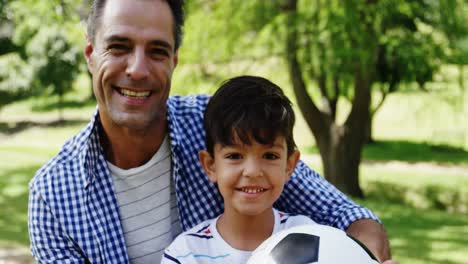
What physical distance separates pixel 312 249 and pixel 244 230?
0.46m

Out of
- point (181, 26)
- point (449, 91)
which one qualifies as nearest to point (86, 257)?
point (181, 26)

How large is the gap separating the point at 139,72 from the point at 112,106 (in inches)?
8.6

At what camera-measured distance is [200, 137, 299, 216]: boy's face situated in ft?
7.95

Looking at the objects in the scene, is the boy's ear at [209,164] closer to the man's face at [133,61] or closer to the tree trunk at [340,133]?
the man's face at [133,61]

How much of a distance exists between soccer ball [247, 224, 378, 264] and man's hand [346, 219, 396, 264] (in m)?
0.43

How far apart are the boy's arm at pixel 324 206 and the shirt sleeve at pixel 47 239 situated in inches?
39.4

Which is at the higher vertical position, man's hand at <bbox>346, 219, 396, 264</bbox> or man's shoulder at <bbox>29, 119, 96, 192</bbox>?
man's shoulder at <bbox>29, 119, 96, 192</bbox>

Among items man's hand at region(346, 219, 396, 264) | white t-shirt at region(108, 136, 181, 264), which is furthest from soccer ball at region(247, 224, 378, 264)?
white t-shirt at region(108, 136, 181, 264)

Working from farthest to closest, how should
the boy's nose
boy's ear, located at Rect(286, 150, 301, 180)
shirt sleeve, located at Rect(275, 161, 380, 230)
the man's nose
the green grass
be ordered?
1. the green grass
2. shirt sleeve, located at Rect(275, 161, 380, 230)
3. the man's nose
4. boy's ear, located at Rect(286, 150, 301, 180)
5. the boy's nose

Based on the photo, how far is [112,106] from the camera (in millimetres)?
2842

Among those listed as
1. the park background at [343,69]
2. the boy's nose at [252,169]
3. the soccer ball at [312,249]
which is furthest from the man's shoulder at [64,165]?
the park background at [343,69]

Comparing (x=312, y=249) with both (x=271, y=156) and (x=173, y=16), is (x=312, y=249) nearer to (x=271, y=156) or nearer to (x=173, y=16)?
(x=271, y=156)

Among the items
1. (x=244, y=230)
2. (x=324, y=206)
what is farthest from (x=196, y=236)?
(x=324, y=206)

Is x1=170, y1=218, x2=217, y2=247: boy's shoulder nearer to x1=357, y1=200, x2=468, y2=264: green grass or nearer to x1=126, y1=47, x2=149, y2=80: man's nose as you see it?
x1=126, y1=47, x2=149, y2=80: man's nose
